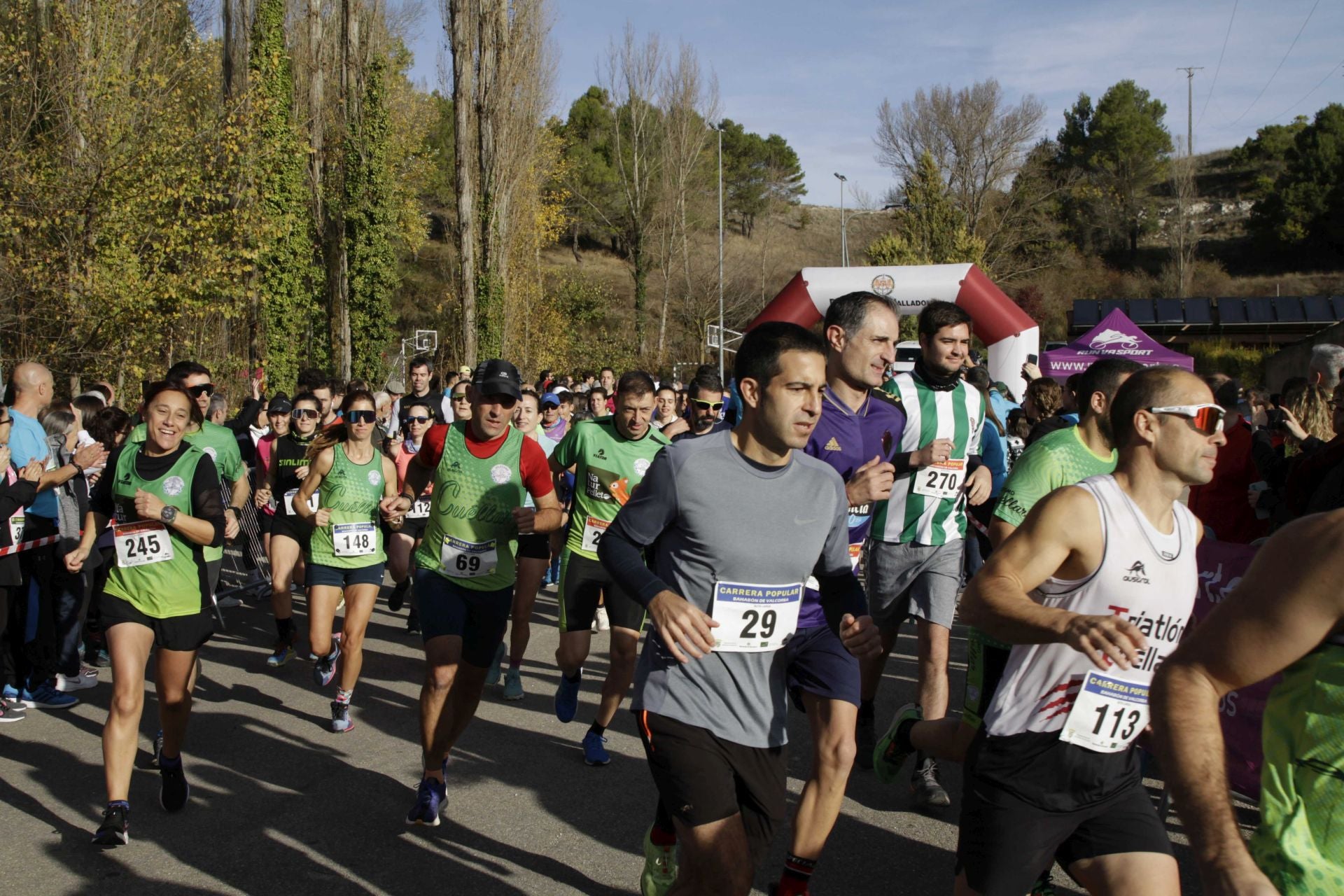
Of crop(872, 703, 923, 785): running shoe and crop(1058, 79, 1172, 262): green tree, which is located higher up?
crop(1058, 79, 1172, 262): green tree

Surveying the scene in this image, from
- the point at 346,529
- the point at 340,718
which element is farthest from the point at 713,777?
the point at 346,529

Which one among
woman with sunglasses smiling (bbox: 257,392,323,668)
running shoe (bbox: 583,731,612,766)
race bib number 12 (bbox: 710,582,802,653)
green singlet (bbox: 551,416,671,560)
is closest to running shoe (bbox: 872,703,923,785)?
race bib number 12 (bbox: 710,582,802,653)

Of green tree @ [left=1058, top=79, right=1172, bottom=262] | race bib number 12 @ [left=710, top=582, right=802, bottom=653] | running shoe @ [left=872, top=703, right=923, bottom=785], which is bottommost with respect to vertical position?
running shoe @ [left=872, top=703, right=923, bottom=785]

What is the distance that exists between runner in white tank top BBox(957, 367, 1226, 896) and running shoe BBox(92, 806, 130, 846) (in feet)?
12.0

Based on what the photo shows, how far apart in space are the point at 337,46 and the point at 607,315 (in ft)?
82.4

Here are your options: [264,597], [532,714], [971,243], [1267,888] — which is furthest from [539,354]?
[1267,888]

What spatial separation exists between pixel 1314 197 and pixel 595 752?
56379 mm

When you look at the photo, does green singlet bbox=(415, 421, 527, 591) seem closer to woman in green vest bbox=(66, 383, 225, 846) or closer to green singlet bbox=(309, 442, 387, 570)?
woman in green vest bbox=(66, 383, 225, 846)

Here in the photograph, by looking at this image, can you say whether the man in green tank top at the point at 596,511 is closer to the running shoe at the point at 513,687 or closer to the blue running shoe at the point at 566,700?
the blue running shoe at the point at 566,700

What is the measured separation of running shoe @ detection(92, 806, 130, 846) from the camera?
4777 millimetres

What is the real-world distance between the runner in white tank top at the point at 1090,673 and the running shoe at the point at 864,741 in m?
2.86

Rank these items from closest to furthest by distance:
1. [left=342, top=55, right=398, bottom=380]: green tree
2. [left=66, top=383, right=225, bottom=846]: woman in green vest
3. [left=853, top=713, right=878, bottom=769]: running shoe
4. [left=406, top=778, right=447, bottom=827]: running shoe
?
[left=66, top=383, right=225, bottom=846]: woman in green vest < [left=406, top=778, right=447, bottom=827]: running shoe < [left=853, top=713, right=878, bottom=769]: running shoe < [left=342, top=55, right=398, bottom=380]: green tree

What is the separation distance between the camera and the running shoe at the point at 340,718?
259 inches

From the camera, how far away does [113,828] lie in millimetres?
4781
